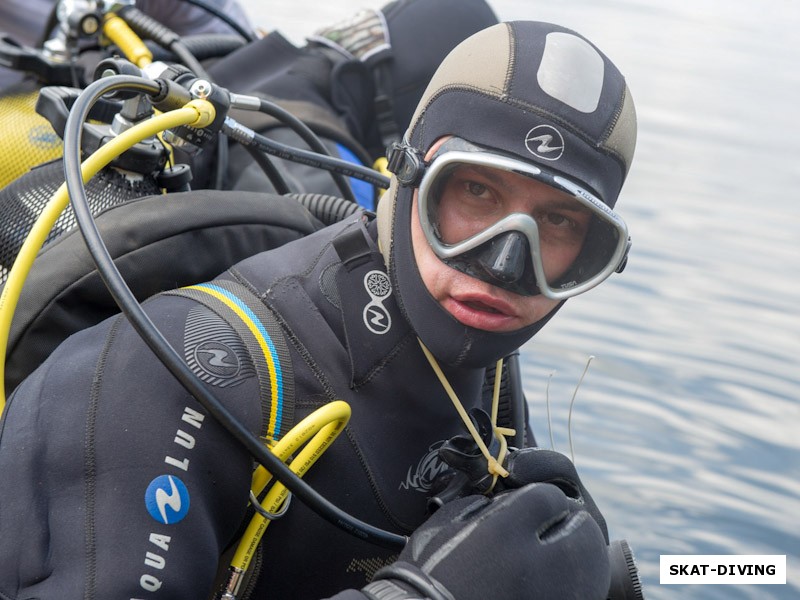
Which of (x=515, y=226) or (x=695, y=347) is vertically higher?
(x=515, y=226)

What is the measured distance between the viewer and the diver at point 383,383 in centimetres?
138

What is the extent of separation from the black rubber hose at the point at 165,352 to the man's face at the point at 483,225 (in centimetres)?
39

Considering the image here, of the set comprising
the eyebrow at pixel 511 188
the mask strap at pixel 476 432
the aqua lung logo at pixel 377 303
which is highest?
the eyebrow at pixel 511 188

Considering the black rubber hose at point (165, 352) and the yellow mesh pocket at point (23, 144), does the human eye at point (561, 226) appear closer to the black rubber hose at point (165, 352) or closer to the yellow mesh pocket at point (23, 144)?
the black rubber hose at point (165, 352)

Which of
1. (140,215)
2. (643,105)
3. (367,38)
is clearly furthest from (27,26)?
(643,105)

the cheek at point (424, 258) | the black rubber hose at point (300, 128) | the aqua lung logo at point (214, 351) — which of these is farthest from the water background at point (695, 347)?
the aqua lung logo at point (214, 351)

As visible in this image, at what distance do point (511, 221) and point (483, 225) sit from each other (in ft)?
0.26

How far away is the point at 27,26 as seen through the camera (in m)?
4.30

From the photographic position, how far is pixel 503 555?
1368mm

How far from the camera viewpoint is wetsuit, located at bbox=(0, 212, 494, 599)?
1.37 metres

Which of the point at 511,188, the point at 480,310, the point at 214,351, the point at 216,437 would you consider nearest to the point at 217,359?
the point at 214,351

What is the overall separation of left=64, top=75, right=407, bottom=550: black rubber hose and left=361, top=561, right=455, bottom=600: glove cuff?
12cm

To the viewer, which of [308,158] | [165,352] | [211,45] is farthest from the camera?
[211,45]

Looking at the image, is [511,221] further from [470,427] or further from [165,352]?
[165,352]
